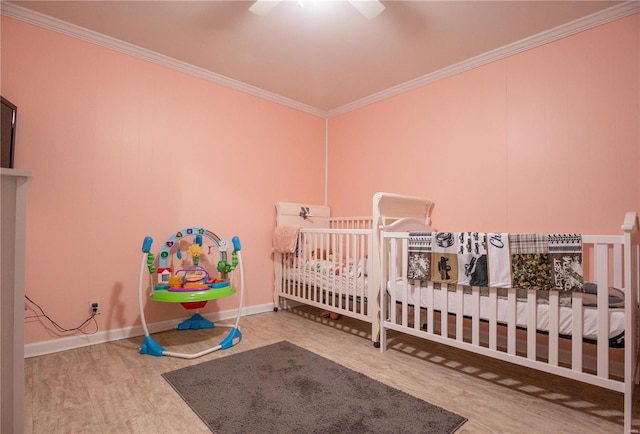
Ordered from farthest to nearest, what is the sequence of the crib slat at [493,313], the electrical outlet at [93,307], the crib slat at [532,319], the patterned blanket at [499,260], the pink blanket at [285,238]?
the pink blanket at [285,238] < the electrical outlet at [93,307] < the crib slat at [493,313] < the crib slat at [532,319] < the patterned blanket at [499,260]

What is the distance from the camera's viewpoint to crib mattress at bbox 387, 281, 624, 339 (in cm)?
153

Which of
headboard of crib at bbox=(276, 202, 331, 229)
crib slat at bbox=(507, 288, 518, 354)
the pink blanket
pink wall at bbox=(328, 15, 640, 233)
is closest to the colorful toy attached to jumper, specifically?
the pink blanket

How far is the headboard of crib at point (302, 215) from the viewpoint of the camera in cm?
351

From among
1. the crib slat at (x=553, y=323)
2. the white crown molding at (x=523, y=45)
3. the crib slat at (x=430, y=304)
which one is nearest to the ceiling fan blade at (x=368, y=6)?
the white crown molding at (x=523, y=45)

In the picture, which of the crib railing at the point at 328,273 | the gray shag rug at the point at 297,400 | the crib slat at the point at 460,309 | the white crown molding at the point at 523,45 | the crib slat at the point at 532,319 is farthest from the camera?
the crib railing at the point at 328,273

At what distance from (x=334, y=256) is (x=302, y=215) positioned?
3.28 ft

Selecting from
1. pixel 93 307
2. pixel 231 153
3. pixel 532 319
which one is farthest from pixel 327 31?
pixel 93 307

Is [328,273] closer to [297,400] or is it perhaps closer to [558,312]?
[297,400]

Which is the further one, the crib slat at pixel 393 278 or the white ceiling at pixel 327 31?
the crib slat at pixel 393 278

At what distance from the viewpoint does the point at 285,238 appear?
3.28 m

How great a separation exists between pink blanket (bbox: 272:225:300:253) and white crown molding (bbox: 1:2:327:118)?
4.94 ft

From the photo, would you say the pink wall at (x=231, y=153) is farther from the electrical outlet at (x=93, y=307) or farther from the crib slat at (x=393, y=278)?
the crib slat at (x=393, y=278)

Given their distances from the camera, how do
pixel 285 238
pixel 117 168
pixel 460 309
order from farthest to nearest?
pixel 285 238
pixel 117 168
pixel 460 309

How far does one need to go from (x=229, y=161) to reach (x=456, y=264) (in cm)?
237
